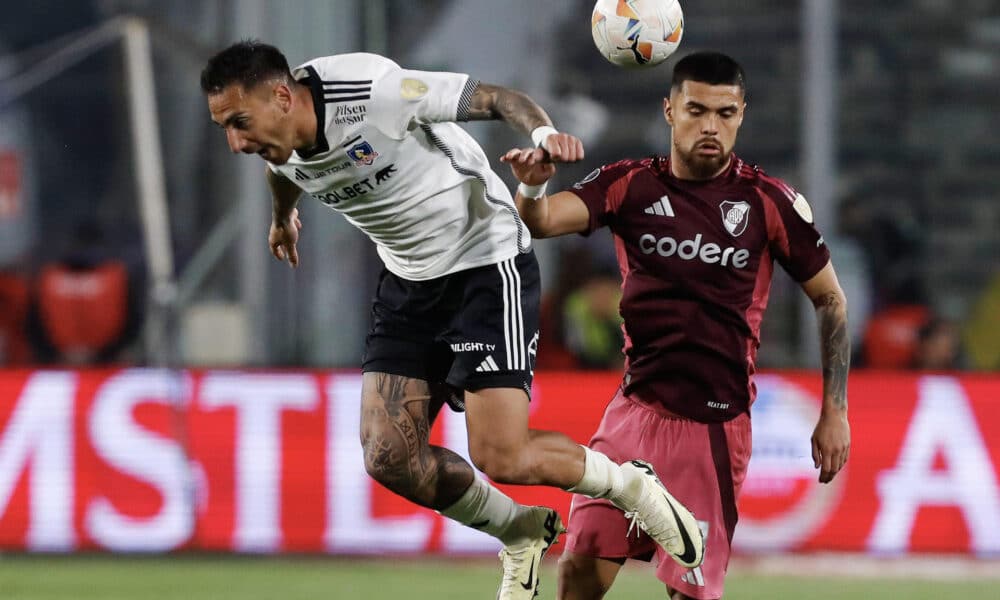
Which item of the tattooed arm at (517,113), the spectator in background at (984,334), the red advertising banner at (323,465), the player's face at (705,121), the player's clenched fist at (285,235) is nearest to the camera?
the tattooed arm at (517,113)

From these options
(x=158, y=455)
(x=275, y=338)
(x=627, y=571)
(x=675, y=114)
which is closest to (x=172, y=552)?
(x=158, y=455)

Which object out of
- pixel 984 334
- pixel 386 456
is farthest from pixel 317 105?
pixel 984 334

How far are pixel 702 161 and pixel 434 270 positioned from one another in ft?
3.21

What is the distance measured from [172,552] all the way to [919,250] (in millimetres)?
4975

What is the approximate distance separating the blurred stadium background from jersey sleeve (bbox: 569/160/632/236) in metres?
3.75

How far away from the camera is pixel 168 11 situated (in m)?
10.6

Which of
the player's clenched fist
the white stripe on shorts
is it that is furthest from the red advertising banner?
the white stripe on shorts

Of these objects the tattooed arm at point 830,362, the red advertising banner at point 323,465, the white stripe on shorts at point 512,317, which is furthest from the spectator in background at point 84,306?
the tattooed arm at point 830,362

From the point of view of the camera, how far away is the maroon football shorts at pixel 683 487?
5.49 meters

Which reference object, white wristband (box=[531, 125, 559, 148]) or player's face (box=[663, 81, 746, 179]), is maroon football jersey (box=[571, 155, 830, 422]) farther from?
white wristband (box=[531, 125, 559, 148])

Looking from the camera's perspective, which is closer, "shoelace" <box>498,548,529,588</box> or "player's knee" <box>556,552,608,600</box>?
"player's knee" <box>556,552,608,600</box>

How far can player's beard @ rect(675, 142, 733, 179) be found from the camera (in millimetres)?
5379

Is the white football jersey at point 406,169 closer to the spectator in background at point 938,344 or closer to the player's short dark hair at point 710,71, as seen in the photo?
the player's short dark hair at point 710,71

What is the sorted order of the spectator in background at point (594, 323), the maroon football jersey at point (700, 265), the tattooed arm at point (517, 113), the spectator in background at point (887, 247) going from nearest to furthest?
1. the tattooed arm at point (517, 113)
2. the maroon football jersey at point (700, 265)
3. the spectator in background at point (594, 323)
4. the spectator in background at point (887, 247)
